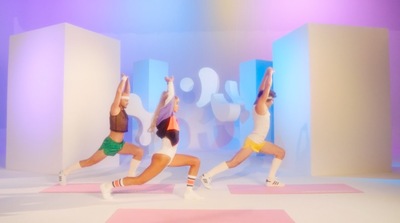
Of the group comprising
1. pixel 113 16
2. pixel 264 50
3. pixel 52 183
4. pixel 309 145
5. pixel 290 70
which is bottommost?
pixel 52 183

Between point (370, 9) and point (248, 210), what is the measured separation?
10406mm

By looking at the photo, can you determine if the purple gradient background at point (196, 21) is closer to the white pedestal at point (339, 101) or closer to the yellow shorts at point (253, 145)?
the white pedestal at point (339, 101)

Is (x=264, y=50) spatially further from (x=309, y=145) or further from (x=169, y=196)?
(x=169, y=196)

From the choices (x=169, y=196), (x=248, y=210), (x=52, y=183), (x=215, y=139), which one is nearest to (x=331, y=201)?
(x=248, y=210)

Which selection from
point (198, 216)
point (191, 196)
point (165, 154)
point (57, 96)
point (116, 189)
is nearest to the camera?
point (198, 216)

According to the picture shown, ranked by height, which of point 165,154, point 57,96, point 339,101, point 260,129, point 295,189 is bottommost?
point 295,189

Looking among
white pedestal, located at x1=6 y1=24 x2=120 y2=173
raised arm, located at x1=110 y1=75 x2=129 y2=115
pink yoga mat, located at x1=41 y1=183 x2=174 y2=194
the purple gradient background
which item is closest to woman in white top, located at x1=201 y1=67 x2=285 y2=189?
pink yoga mat, located at x1=41 y1=183 x2=174 y2=194

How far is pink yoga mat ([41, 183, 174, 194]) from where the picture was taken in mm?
4410

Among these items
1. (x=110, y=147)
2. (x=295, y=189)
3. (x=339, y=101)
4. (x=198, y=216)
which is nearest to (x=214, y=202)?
(x=198, y=216)

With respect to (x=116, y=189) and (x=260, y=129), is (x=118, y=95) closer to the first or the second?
(x=116, y=189)

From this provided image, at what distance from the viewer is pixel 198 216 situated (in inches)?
124

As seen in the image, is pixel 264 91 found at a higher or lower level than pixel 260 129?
higher

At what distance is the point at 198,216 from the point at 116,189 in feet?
5.71

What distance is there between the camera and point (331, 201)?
12.6 feet
